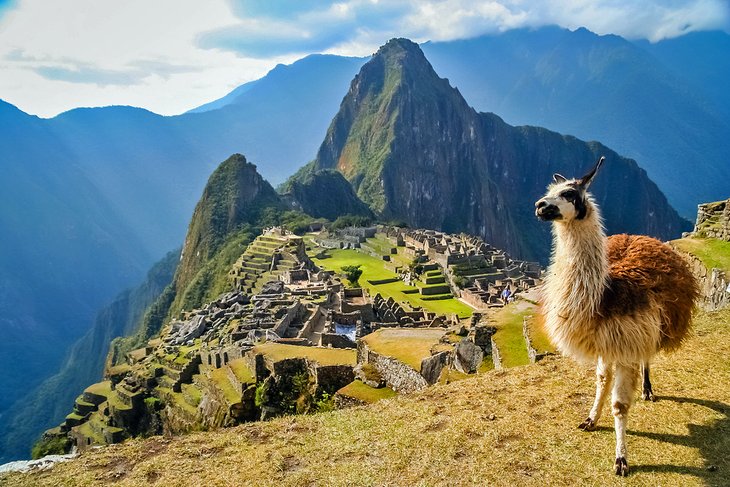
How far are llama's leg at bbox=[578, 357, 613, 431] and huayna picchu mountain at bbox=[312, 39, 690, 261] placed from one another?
12620cm

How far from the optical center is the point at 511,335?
332 inches

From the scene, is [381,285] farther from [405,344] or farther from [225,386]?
[405,344]

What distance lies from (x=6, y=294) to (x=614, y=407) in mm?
122421

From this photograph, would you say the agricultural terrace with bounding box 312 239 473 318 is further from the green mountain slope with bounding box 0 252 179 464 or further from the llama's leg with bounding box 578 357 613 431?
the green mountain slope with bounding box 0 252 179 464

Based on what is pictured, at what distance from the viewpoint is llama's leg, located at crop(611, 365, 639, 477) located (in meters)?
3.84

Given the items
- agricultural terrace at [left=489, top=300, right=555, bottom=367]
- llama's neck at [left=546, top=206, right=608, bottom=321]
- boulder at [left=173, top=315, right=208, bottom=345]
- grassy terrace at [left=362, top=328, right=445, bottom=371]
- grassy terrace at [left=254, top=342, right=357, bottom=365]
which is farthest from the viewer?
boulder at [left=173, top=315, right=208, bottom=345]

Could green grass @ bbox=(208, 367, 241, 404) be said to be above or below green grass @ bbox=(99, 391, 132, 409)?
above

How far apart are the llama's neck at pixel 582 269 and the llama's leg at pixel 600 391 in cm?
56

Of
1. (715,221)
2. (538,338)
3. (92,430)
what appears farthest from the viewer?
(92,430)

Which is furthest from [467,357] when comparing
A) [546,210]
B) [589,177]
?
[589,177]

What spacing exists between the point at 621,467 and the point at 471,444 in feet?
3.93

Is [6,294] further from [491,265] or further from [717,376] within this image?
[717,376]

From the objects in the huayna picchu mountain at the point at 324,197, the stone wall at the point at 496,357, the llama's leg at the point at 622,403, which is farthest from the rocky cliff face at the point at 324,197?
the llama's leg at the point at 622,403

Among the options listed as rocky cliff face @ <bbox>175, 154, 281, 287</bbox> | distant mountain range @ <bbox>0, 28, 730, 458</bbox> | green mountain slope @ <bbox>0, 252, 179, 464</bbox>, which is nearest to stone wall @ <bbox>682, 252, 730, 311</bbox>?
green mountain slope @ <bbox>0, 252, 179, 464</bbox>
